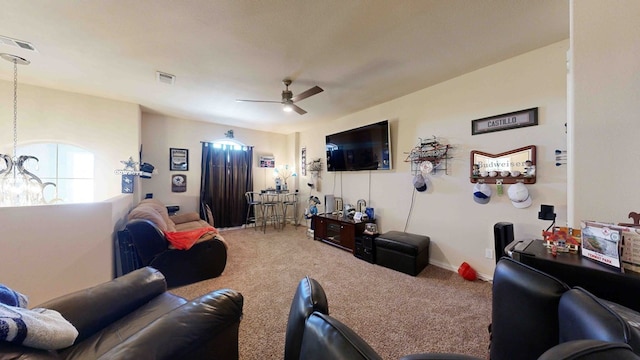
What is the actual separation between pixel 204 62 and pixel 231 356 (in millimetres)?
2735

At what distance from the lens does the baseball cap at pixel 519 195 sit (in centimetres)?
232

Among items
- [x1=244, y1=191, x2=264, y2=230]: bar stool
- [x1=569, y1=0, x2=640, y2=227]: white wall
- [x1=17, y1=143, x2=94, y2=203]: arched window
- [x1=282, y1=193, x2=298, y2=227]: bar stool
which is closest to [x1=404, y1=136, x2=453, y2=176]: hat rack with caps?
[x1=569, y1=0, x2=640, y2=227]: white wall

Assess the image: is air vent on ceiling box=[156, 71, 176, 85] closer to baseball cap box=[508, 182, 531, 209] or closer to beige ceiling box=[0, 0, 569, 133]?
beige ceiling box=[0, 0, 569, 133]

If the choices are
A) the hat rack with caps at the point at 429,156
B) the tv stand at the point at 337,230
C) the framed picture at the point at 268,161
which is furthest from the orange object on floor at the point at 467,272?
the framed picture at the point at 268,161

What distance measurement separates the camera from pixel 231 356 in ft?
3.61

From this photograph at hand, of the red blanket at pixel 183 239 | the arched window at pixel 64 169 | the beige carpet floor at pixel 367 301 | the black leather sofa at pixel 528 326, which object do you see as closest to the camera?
the black leather sofa at pixel 528 326

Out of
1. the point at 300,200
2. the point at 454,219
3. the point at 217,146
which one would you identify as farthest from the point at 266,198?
the point at 454,219

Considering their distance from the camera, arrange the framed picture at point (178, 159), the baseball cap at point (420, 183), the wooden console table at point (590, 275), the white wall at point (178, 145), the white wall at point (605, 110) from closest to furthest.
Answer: the wooden console table at point (590, 275)
the white wall at point (605, 110)
the baseball cap at point (420, 183)
the white wall at point (178, 145)
the framed picture at point (178, 159)

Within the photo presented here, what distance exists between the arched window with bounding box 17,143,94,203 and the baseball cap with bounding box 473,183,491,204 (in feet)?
18.4

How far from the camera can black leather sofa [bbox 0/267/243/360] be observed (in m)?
0.80

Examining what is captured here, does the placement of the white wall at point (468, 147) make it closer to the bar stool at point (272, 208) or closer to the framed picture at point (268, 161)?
the bar stool at point (272, 208)

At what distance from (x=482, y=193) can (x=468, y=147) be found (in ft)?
1.99

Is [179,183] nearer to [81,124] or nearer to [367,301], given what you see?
[81,124]

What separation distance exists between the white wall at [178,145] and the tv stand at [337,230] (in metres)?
2.24
